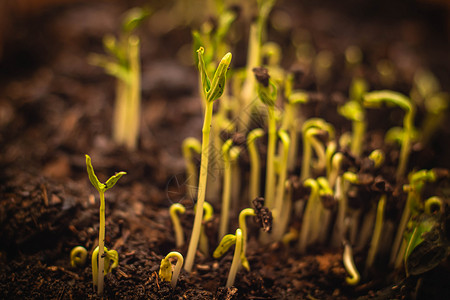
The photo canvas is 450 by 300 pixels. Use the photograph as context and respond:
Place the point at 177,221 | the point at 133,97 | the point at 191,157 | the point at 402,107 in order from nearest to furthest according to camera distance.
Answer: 1. the point at 177,221
2. the point at 402,107
3. the point at 191,157
4. the point at 133,97

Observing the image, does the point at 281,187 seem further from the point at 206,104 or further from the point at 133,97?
the point at 133,97

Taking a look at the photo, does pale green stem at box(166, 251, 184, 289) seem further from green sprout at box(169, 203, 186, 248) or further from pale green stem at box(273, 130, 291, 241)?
pale green stem at box(273, 130, 291, 241)

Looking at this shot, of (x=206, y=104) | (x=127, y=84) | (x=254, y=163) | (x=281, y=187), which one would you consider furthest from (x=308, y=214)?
(x=127, y=84)

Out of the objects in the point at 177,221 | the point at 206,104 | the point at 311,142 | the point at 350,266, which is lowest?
the point at 350,266

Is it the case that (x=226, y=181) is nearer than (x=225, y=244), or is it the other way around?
(x=225, y=244)

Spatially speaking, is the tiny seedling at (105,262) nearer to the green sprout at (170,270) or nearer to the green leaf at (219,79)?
the green sprout at (170,270)

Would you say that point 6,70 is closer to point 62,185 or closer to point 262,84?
point 62,185

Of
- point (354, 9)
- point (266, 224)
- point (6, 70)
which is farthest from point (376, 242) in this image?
point (354, 9)
